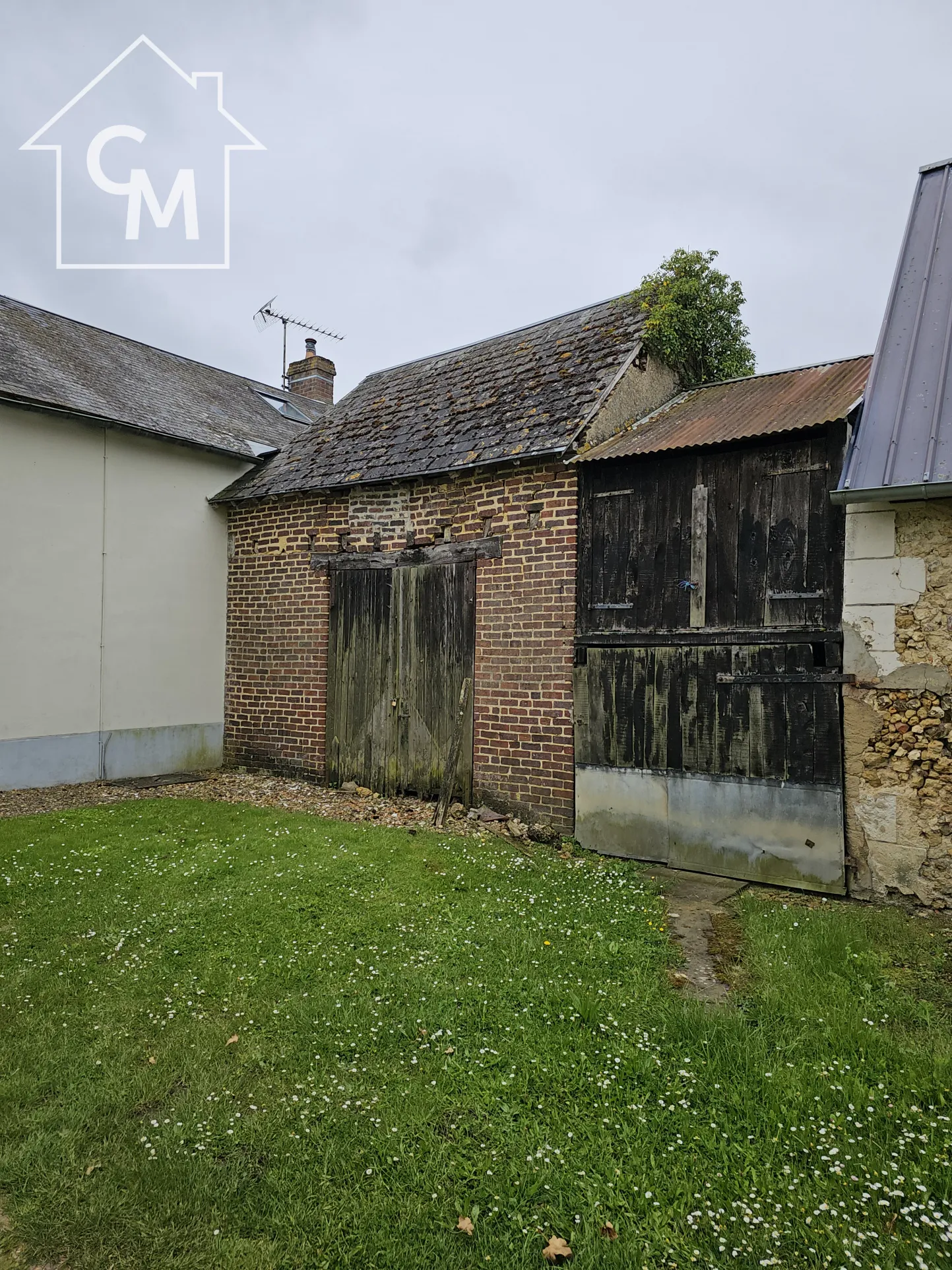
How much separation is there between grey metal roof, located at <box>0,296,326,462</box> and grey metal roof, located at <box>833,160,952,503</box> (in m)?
8.24

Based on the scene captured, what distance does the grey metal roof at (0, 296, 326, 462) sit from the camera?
9000 millimetres

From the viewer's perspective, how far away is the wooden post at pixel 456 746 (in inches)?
304

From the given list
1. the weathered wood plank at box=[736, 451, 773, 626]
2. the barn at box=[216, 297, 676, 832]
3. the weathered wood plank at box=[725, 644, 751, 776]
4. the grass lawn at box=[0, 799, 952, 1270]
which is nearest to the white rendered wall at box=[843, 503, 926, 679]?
the weathered wood plank at box=[736, 451, 773, 626]

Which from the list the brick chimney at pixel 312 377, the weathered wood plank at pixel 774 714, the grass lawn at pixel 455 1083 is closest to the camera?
the grass lawn at pixel 455 1083

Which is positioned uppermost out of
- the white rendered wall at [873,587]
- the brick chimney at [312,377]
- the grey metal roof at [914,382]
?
the brick chimney at [312,377]

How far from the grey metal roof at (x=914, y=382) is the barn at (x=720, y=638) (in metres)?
0.32

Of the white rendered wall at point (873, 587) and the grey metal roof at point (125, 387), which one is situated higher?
the grey metal roof at point (125, 387)

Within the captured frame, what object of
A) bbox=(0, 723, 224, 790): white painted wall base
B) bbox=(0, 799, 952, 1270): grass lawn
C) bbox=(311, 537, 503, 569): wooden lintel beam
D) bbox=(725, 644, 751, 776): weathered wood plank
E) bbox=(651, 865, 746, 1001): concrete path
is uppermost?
bbox=(311, 537, 503, 569): wooden lintel beam

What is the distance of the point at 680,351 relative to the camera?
28.0 ft

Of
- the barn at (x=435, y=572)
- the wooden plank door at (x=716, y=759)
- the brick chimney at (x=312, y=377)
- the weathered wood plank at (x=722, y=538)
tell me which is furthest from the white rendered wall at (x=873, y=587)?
the brick chimney at (x=312, y=377)

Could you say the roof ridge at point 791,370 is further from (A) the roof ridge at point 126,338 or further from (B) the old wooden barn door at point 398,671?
(A) the roof ridge at point 126,338

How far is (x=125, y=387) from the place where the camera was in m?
10.5

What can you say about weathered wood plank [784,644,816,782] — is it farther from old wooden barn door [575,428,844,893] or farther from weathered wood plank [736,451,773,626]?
weathered wood plank [736,451,773,626]

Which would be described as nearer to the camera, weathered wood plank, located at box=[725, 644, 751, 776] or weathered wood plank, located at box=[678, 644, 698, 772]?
weathered wood plank, located at box=[725, 644, 751, 776]
